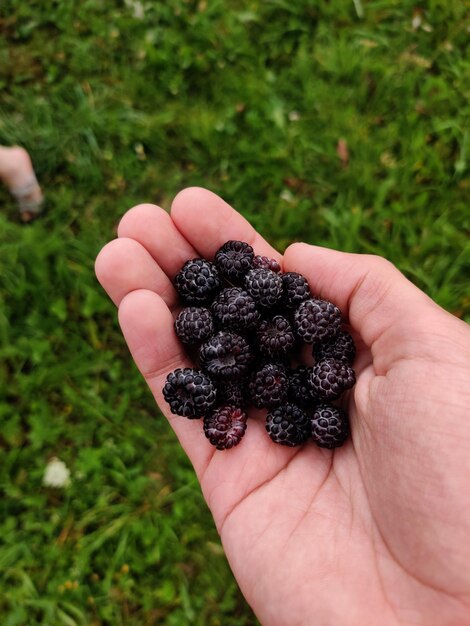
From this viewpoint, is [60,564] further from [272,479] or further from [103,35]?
[103,35]

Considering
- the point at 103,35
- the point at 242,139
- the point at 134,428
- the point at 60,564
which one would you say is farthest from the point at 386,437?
the point at 103,35

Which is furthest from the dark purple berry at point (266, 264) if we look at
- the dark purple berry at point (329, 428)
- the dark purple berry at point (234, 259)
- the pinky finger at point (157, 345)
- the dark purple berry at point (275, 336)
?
the dark purple berry at point (329, 428)

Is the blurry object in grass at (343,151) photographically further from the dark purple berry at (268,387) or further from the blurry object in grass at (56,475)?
the blurry object in grass at (56,475)

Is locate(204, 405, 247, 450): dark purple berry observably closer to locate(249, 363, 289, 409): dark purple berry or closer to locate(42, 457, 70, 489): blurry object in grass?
locate(249, 363, 289, 409): dark purple berry

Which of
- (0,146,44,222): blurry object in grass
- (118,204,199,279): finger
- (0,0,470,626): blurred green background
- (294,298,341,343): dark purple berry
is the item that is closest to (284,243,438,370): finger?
(294,298,341,343): dark purple berry

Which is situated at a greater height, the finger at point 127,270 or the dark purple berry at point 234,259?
the dark purple berry at point 234,259

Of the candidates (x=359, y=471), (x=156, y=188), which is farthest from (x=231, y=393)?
(x=156, y=188)
